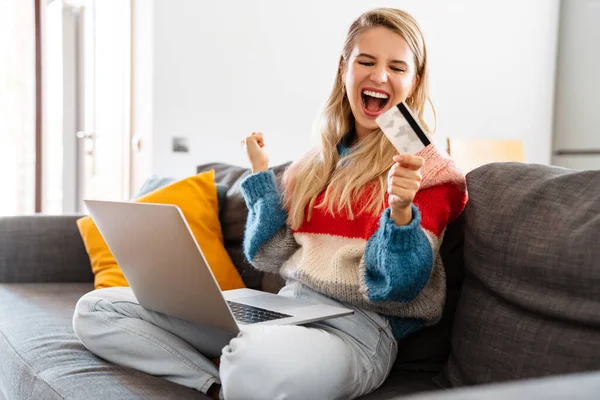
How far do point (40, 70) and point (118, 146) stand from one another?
59 cm

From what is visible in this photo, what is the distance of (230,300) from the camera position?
1.35 m

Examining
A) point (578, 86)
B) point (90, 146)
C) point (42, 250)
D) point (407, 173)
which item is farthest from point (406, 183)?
point (578, 86)

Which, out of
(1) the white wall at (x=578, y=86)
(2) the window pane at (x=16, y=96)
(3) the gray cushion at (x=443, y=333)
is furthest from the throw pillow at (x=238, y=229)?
(1) the white wall at (x=578, y=86)

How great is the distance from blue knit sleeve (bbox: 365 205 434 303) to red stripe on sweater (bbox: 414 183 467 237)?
59 mm

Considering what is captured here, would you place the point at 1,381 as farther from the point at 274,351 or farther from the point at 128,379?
the point at 274,351

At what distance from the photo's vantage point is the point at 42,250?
2.21 metres

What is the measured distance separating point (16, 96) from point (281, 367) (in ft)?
9.78

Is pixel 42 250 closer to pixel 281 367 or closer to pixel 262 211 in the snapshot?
pixel 262 211

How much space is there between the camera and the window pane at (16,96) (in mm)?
3465

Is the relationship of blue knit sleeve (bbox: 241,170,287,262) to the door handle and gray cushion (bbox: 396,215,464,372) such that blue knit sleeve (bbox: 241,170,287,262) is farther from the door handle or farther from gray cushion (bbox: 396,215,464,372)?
the door handle

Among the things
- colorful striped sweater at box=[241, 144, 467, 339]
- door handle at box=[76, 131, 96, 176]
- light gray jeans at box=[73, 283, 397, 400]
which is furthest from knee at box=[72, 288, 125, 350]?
door handle at box=[76, 131, 96, 176]

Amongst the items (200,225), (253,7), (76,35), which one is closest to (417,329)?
(200,225)

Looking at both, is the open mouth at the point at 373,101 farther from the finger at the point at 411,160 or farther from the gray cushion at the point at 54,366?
the gray cushion at the point at 54,366

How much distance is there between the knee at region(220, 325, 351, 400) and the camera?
1005 millimetres
